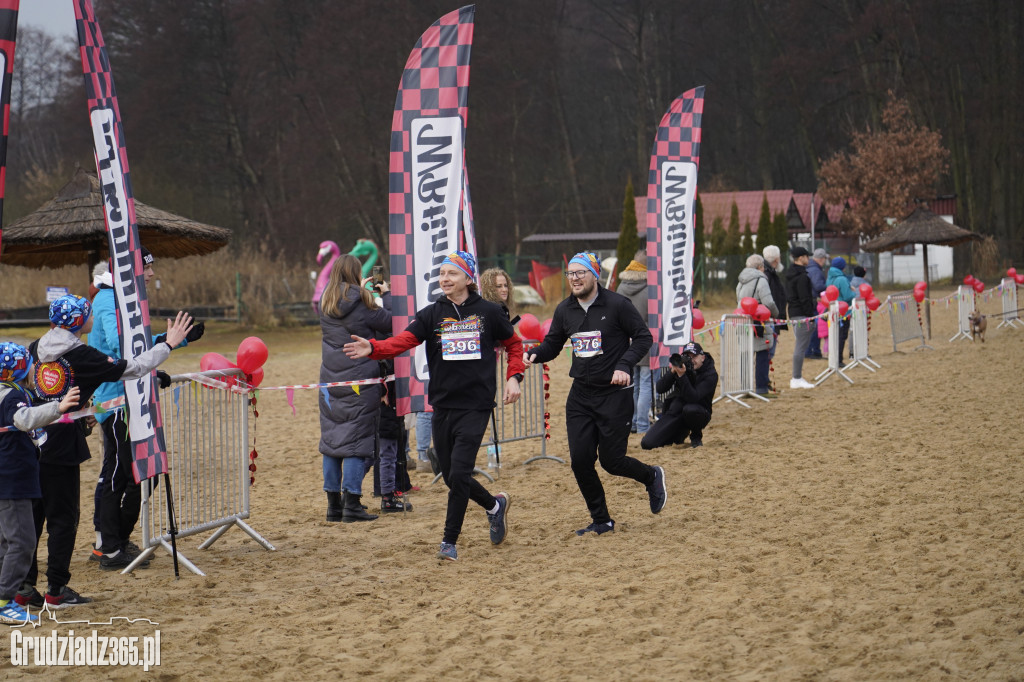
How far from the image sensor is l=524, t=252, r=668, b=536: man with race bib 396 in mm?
7078

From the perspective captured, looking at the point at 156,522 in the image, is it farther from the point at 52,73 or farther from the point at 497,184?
the point at 52,73

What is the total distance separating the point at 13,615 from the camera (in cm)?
548

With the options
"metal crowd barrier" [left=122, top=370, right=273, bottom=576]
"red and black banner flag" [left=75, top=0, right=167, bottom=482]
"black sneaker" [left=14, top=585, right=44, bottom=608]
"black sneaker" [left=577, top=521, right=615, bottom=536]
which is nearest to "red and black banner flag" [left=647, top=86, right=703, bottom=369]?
"black sneaker" [left=577, top=521, right=615, bottom=536]

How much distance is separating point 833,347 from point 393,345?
10224 mm

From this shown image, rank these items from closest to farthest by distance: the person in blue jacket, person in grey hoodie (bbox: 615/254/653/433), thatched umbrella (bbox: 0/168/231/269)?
1. the person in blue jacket
2. thatched umbrella (bbox: 0/168/231/269)
3. person in grey hoodie (bbox: 615/254/653/433)

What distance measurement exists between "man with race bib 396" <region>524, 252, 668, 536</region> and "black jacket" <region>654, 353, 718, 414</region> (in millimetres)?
3561

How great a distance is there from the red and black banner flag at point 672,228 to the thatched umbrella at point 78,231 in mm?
5088

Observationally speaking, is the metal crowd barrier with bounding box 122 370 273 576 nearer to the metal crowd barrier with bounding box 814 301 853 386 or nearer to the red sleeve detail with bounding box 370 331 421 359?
the red sleeve detail with bounding box 370 331 421 359

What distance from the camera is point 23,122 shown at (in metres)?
54.9

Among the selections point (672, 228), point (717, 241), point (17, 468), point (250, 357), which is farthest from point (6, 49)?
point (717, 241)

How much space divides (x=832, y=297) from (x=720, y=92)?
151 ft

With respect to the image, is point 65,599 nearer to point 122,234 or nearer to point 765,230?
point 122,234

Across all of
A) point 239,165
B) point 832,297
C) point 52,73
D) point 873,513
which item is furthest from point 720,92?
point 873,513

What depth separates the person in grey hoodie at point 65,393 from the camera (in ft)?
18.0
